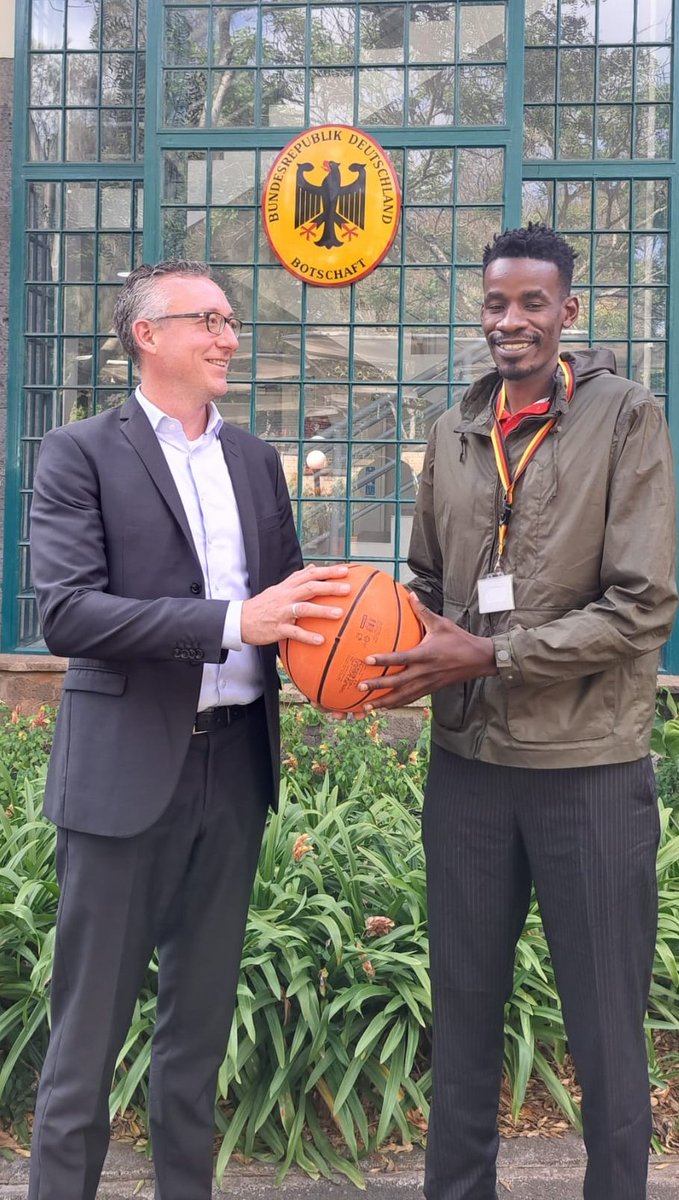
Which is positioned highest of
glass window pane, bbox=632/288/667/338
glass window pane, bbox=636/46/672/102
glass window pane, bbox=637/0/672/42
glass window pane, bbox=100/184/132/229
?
glass window pane, bbox=637/0/672/42

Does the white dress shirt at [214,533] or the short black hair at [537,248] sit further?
the white dress shirt at [214,533]

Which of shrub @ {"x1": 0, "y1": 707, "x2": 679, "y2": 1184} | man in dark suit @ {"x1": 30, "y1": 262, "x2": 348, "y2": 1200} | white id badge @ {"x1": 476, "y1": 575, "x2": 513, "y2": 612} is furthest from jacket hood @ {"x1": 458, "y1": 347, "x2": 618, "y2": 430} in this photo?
shrub @ {"x1": 0, "y1": 707, "x2": 679, "y2": 1184}

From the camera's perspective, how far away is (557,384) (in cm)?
301

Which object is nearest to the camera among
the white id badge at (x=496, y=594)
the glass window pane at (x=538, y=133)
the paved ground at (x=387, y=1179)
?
the white id badge at (x=496, y=594)

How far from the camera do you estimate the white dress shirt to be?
3.14 m

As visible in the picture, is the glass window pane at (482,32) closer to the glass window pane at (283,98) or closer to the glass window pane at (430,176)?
the glass window pane at (430,176)

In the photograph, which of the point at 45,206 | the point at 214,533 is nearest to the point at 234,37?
the point at 45,206

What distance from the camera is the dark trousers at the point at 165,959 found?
298 centimetres

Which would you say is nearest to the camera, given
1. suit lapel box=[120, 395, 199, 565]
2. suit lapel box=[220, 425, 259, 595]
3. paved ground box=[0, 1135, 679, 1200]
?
suit lapel box=[120, 395, 199, 565]

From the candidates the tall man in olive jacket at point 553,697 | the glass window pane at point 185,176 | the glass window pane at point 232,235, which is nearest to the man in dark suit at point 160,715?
the tall man in olive jacket at point 553,697

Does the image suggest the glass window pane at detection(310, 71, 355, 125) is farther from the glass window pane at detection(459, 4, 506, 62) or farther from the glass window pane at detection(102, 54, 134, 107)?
the glass window pane at detection(102, 54, 134, 107)

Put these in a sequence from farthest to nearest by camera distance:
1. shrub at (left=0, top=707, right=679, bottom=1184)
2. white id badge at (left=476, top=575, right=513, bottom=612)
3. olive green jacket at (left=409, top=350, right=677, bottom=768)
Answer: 1. shrub at (left=0, top=707, right=679, bottom=1184)
2. white id badge at (left=476, top=575, right=513, bottom=612)
3. olive green jacket at (left=409, top=350, right=677, bottom=768)

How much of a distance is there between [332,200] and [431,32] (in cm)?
121

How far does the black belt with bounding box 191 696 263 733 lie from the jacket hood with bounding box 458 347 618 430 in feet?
3.21
